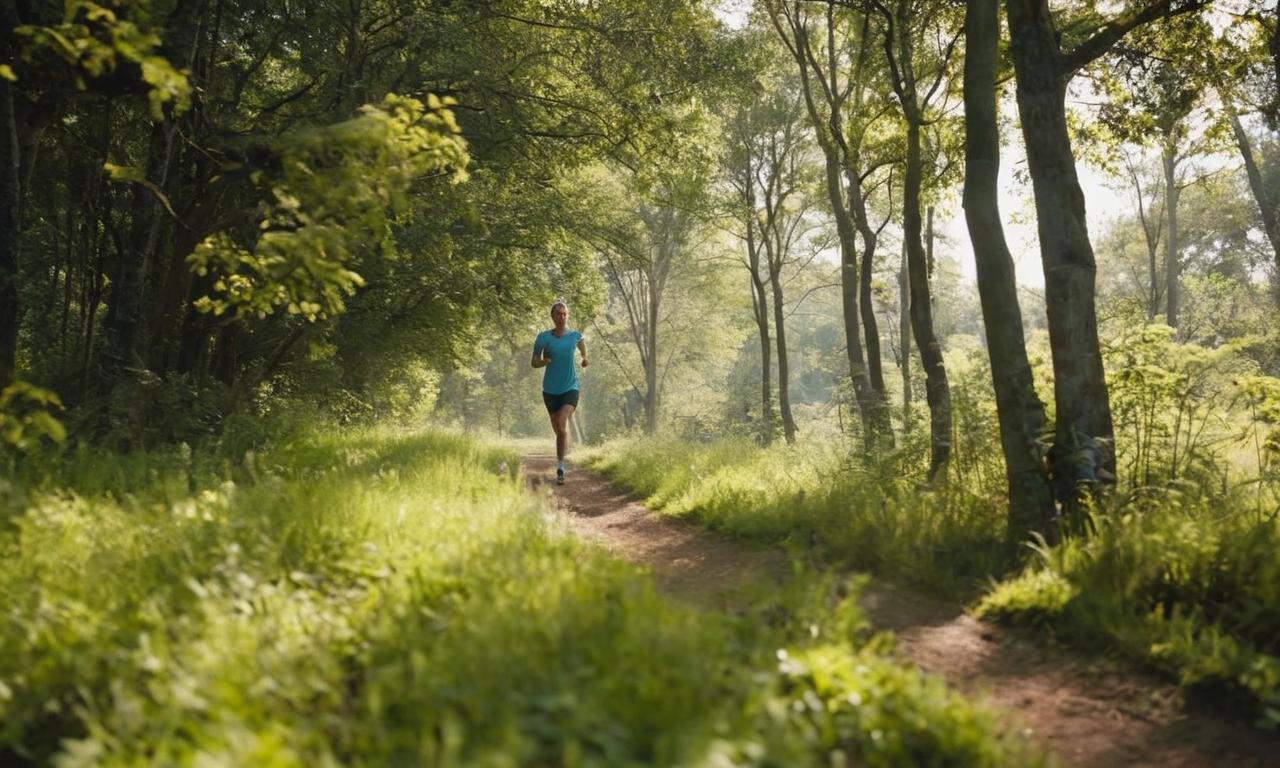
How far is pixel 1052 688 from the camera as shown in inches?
145

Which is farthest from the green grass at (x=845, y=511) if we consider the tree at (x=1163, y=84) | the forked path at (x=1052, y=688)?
the tree at (x=1163, y=84)

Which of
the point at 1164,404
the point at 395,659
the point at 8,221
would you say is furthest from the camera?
the point at 1164,404

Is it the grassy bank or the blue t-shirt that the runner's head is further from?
the grassy bank

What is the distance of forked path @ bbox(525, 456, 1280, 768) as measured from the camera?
3105mm

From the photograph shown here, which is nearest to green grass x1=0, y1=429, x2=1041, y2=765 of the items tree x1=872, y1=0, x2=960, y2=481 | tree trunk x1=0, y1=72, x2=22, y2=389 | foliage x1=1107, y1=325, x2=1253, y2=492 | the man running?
tree trunk x1=0, y1=72, x2=22, y2=389

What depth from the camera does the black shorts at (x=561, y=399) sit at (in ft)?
34.0

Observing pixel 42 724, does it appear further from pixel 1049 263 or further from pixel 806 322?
pixel 806 322

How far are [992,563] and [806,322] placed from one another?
10073 centimetres

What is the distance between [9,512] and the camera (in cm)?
393

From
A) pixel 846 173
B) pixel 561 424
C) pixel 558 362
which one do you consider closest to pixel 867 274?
pixel 846 173

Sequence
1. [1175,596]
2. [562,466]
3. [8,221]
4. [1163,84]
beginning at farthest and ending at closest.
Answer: [562,466] < [1163,84] < [8,221] < [1175,596]

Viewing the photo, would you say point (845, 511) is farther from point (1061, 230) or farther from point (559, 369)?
point (559, 369)

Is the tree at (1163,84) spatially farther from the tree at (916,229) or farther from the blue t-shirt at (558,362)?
the blue t-shirt at (558,362)

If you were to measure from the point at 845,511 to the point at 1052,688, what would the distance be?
2967 millimetres
